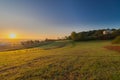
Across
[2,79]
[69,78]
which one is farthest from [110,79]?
[2,79]

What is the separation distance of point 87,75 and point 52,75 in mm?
2014

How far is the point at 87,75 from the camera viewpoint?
25.6 ft

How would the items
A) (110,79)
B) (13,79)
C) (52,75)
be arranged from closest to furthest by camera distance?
(110,79) < (13,79) < (52,75)

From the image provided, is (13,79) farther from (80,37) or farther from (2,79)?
(80,37)

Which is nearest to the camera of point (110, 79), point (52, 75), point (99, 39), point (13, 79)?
point (110, 79)

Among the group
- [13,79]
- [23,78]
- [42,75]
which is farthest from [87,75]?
[13,79]

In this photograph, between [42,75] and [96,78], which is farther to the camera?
[42,75]

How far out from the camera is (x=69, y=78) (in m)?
7.42

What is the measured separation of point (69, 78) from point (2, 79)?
146 inches

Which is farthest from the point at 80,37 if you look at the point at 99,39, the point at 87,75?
the point at 87,75

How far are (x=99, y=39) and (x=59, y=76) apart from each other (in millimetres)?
45825

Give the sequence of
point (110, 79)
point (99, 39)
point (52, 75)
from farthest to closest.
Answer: point (99, 39) → point (52, 75) → point (110, 79)

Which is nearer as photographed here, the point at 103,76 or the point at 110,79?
the point at 110,79

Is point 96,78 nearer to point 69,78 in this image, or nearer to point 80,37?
point 69,78
